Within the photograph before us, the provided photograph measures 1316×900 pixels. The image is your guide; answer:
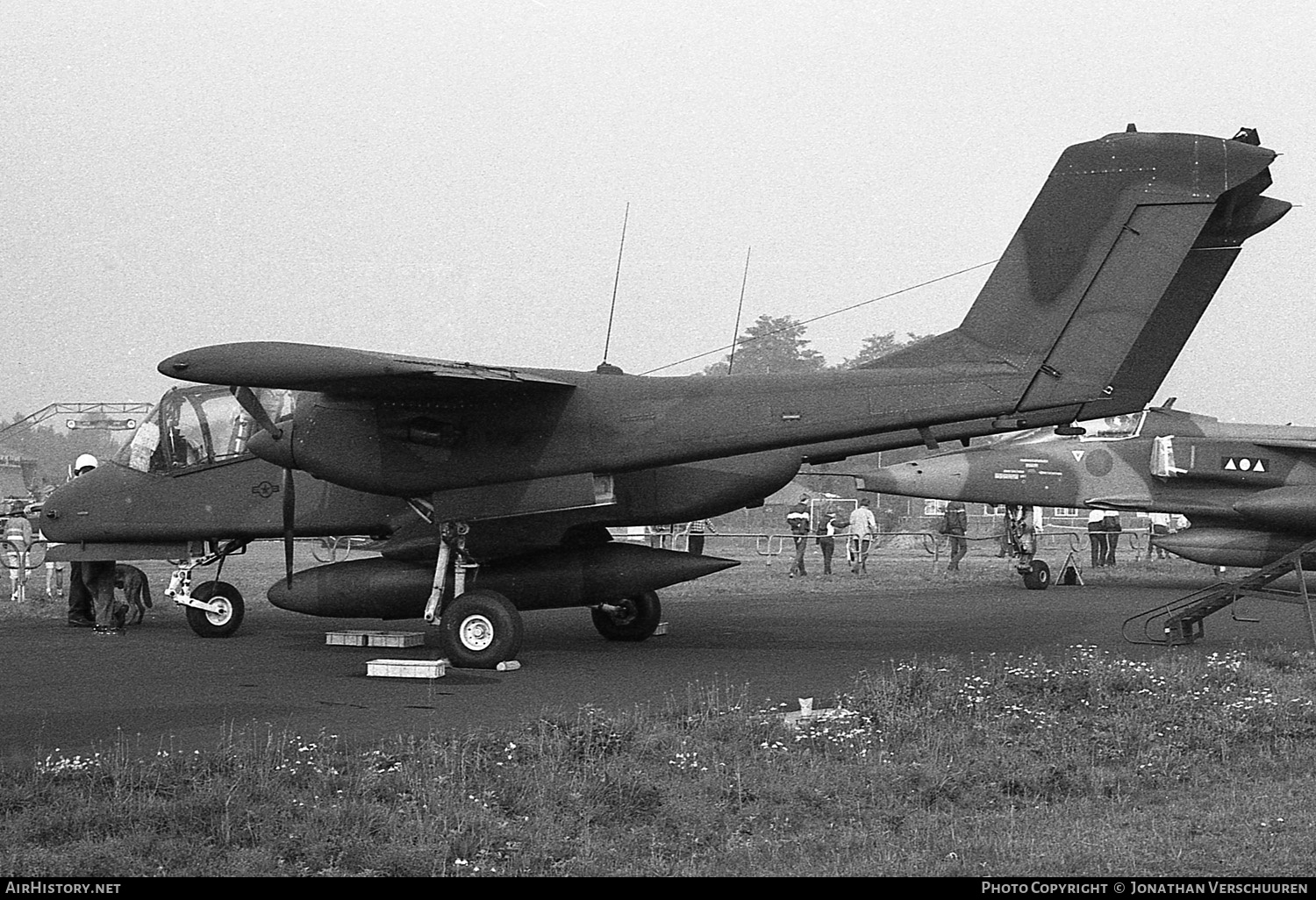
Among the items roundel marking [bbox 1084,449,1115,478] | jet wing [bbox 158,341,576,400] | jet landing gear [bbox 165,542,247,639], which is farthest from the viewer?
roundel marking [bbox 1084,449,1115,478]

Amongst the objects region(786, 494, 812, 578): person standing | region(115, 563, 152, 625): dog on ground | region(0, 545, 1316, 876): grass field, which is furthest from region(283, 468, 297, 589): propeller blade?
region(786, 494, 812, 578): person standing

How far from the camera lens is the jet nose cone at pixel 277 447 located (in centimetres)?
1178

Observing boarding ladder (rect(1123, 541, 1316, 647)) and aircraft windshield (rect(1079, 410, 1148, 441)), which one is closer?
boarding ladder (rect(1123, 541, 1316, 647))

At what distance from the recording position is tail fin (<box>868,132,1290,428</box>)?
35.6 feet

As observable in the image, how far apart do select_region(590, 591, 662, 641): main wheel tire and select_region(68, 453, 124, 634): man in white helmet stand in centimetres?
539

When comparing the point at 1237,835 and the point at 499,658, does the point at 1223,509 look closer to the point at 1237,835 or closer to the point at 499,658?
the point at 499,658

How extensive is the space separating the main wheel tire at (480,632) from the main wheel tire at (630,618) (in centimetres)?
259

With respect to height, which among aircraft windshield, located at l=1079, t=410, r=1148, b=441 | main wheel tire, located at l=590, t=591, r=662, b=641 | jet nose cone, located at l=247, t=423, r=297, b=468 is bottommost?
main wheel tire, located at l=590, t=591, r=662, b=641

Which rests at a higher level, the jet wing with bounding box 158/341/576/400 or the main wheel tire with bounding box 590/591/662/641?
the jet wing with bounding box 158/341/576/400

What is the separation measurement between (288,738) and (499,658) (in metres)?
3.77

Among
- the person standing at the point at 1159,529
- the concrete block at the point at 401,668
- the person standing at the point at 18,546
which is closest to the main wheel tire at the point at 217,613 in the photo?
the concrete block at the point at 401,668

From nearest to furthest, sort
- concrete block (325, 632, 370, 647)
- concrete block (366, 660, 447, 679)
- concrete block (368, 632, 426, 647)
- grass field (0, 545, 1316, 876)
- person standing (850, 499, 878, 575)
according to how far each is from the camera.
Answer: grass field (0, 545, 1316, 876) < concrete block (366, 660, 447, 679) < concrete block (368, 632, 426, 647) < concrete block (325, 632, 370, 647) < person standing (850, 499, 878, 575)

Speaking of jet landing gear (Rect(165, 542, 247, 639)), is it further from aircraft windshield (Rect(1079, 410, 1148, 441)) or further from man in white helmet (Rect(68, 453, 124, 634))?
aircraft windshield (Rect(1079, 410, 1148, 441))
